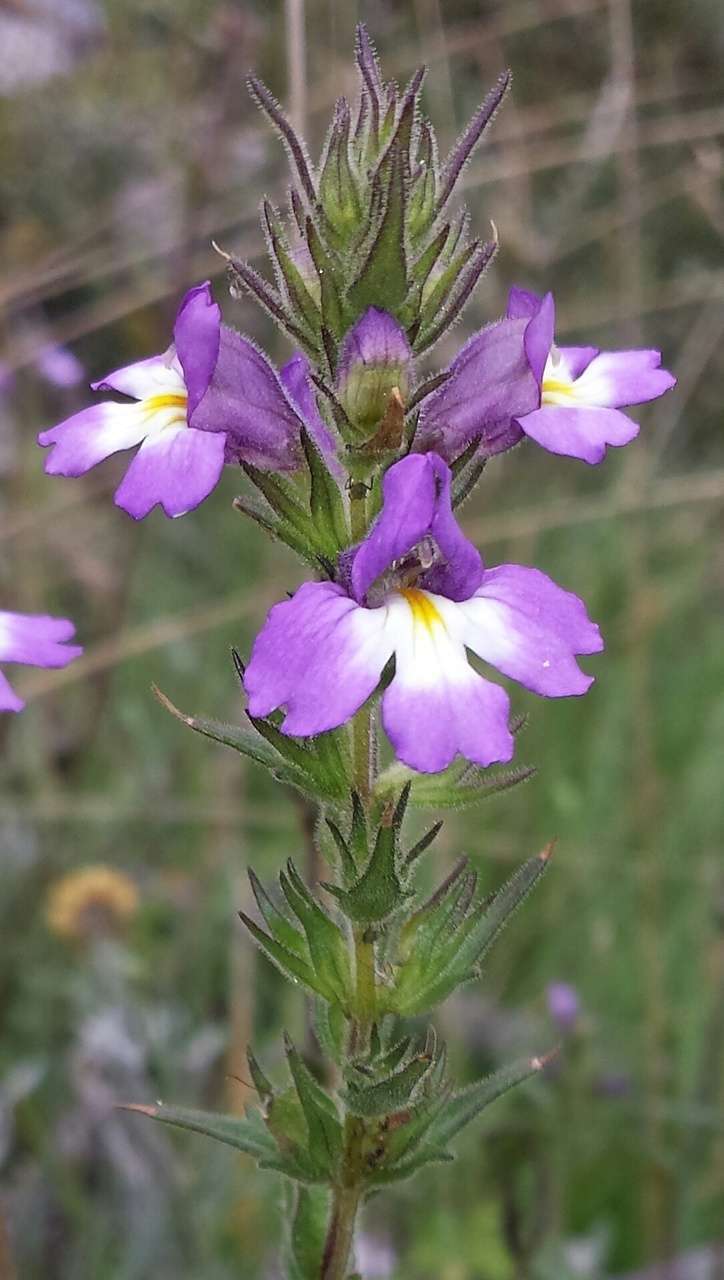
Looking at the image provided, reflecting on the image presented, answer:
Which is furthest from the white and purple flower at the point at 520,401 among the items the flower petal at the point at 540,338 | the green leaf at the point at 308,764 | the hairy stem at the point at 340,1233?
the hairy stem at the point at 340,1233

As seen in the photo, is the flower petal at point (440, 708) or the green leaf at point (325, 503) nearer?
the flower petal at point (440, 708)

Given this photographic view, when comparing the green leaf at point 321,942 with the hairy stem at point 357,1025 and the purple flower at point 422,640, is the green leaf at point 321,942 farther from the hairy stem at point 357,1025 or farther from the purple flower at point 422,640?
the purple flower at point 422,640

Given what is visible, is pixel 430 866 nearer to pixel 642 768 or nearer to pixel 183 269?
pixel 642 768

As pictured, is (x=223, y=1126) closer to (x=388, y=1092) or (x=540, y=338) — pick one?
(x=388, y=1092)

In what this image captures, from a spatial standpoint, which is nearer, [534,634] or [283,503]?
[534,634]

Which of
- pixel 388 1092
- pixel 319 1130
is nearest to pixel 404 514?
pixel 388 1092

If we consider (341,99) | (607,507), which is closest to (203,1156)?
(607,507)
